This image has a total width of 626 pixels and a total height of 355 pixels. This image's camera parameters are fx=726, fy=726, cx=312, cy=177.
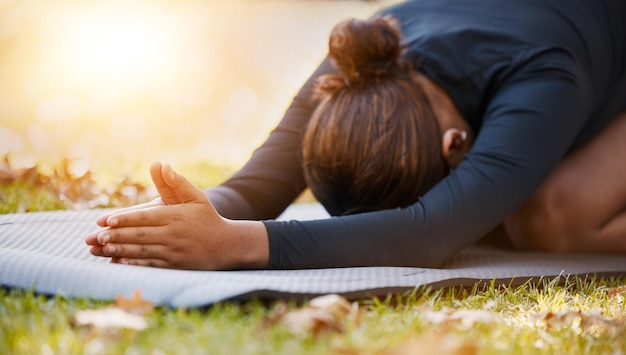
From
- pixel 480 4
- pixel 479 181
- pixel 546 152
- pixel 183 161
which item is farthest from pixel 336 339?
pixel 183 161

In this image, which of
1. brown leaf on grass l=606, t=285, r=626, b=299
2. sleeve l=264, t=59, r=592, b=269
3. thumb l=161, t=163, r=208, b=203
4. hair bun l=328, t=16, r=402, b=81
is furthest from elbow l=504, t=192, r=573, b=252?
thumb l=161, t=163, r=208, b=203

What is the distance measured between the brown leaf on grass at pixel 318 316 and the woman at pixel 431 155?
331 mm

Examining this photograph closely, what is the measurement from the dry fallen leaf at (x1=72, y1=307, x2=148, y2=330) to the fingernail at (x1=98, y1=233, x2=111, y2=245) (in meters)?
0.36

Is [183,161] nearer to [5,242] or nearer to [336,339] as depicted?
[5,242]

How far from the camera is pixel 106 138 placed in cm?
495

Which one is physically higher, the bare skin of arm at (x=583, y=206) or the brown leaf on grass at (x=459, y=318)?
the brown leaf on grass at (x=459, y=318)

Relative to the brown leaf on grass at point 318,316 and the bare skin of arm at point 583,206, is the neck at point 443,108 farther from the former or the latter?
the brown leaf on grass at point 318,316

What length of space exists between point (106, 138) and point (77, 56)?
972mm

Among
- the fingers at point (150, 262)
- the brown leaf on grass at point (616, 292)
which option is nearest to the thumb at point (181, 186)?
the fingers at point (150, 262)

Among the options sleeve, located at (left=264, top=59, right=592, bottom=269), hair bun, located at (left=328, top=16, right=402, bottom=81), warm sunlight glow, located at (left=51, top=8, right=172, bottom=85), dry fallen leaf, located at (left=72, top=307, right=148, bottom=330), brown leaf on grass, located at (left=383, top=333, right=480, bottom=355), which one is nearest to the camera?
brown leaf on grass, located at (left=383, top=333, right=480, bottom=355)

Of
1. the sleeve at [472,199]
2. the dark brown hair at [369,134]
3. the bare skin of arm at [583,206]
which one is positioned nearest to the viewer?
the sleeve at [472,199]

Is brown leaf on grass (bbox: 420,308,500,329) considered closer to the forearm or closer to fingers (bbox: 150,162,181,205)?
the forearm

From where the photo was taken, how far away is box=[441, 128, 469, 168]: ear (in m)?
1.80

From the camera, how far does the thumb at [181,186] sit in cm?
142
